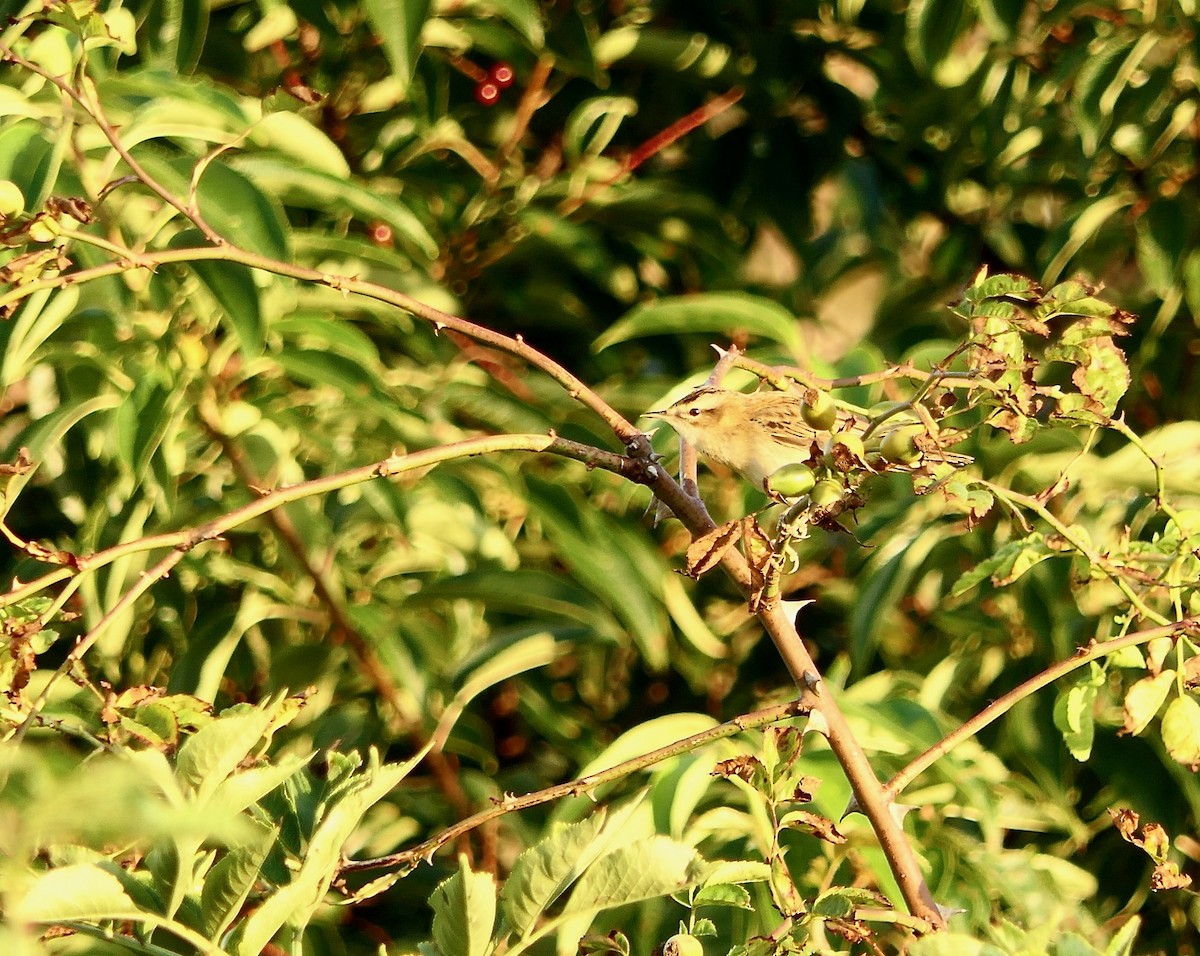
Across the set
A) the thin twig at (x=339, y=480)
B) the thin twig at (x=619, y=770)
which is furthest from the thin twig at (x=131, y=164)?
the thin twig at (x=619, y=770)

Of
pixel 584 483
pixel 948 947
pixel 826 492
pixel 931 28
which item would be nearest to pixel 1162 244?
pixel 931 28

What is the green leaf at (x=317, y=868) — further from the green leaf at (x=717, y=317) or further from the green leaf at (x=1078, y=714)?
the green leaf at (x=717, y=317)

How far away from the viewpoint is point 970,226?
10.3ft

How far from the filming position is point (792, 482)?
102 cm

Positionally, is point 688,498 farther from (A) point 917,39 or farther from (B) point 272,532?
(A) point 917,39

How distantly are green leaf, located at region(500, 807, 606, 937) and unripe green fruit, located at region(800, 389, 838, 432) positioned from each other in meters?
0.31

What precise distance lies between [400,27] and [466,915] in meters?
1.29

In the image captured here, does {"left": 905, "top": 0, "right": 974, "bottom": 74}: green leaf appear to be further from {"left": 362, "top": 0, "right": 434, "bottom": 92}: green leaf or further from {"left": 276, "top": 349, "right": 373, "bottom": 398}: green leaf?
{"left": 276, "top": 349, "right": 373, "bottom": 398}: green leaf

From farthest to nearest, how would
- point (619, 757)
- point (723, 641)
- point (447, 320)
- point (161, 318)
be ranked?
point (723, 641) < point (161, 318) < point (619, 757) < point (447, 320)

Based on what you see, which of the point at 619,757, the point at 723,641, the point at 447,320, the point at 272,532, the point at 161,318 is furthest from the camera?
the point at 723,641

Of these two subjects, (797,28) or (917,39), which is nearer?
(917,39)

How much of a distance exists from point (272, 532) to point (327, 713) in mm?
364

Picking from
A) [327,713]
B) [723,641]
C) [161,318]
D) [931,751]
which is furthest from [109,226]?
[723,641]

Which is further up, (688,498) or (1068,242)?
(688,498)
